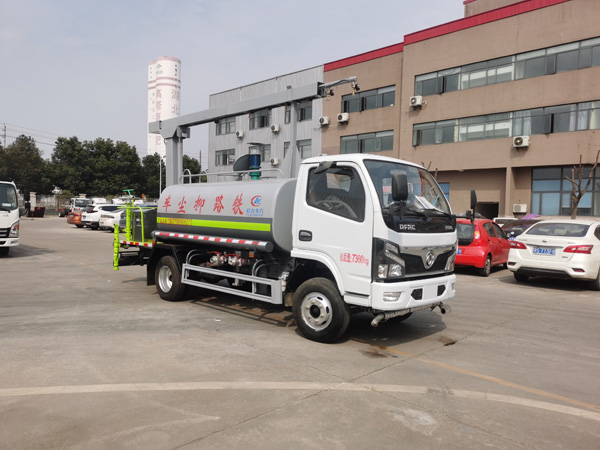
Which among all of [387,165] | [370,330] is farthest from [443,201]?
[370,330]

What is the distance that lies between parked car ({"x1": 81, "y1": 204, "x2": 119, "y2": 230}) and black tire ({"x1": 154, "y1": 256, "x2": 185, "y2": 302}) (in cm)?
2079

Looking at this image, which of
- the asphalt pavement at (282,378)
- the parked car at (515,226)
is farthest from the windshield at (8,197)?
the parked car at (515,226)

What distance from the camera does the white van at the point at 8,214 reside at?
13.8 meters

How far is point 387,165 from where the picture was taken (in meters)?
5.91

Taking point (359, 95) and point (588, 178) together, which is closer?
point (588, 178)

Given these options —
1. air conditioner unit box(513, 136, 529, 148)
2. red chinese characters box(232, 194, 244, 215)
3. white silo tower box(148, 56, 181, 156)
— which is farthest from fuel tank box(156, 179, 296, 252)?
white silo tower box(148, 56, 181, 156)

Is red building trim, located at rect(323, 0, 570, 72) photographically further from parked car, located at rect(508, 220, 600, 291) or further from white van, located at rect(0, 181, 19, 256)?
white van, located at rect(0, 181, 19, 256)

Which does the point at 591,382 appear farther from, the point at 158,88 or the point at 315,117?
the point at 158,88

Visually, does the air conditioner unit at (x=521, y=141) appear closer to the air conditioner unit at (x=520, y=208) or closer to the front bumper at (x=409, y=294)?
the air conditioner unit at (x=520, y=208)

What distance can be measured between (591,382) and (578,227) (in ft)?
22.4

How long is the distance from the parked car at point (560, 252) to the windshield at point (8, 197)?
1395cm

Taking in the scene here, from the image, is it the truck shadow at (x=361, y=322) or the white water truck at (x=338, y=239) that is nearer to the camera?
the white water truck at (x=338, y=239)

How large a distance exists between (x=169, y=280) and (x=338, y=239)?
13.4 ft

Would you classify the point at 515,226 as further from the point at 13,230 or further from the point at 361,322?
the point at 13,230
